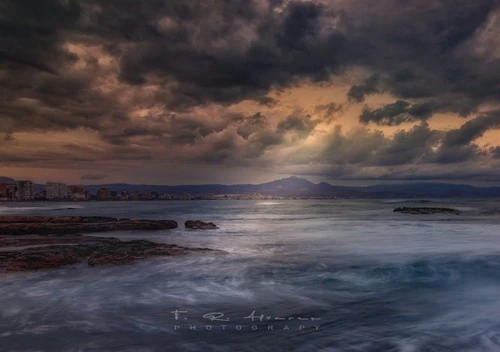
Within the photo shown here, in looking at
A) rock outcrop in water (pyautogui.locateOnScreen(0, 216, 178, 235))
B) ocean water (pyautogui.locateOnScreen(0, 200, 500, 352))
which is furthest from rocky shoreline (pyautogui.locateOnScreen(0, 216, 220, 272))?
ocean water (pyautogui.locateOnScreen(0, 200, 500, 352))

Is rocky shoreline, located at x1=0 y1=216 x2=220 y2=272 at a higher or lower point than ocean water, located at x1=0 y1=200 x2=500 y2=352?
higher

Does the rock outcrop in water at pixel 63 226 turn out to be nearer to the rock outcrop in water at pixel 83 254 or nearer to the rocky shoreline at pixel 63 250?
the rocky shoreline at pixel 63 250

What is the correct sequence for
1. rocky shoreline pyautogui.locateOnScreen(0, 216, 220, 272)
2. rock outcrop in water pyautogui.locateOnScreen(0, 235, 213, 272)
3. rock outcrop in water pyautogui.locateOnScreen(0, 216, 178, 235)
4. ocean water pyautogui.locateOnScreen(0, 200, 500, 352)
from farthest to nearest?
rock outcrop in water pyautogui.locateOnScreen(0, 216, 178, 235) → rocky shoreline pyautogui.locateOnScreen(0, 216, 220, 272) → rock outcrop in water pyautogui.locateOnScreen(0, 235, 213, 272) → ocean water pyautogui.locateOnScreen(0, 200, 500, 352)

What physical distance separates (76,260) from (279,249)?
11.9 m

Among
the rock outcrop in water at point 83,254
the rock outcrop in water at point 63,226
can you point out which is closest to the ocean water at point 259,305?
Result: the rock outcrop in water at point 83,254

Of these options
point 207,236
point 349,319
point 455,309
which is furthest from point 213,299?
point 207,236

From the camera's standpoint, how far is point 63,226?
2878cm

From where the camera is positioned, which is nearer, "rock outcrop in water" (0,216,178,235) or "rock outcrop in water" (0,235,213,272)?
"rock outcrop in water" (0,235,213,272)

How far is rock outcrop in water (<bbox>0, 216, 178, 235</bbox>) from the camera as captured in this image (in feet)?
89.7

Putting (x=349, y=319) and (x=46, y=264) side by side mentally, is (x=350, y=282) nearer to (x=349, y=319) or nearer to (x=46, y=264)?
(x=349, y=319)

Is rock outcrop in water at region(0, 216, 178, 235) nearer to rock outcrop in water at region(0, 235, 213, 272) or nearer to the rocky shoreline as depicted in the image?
the rocky shoreline

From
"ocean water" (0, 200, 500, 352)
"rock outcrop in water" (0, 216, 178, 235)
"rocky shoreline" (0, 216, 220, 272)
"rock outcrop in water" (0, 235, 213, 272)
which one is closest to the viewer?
"ocean water" (0, 200, 500, 352)

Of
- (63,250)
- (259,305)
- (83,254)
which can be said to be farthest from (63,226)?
(259,305)

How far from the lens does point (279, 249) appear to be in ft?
75.7
